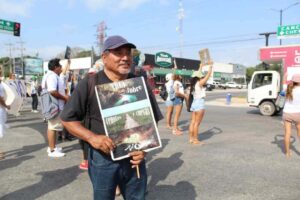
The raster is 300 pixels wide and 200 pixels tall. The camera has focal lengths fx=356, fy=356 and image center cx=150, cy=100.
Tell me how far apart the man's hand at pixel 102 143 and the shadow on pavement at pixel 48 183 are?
254 centimetres

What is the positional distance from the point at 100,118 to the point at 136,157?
0.38 meters

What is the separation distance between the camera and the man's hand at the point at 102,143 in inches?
94.6

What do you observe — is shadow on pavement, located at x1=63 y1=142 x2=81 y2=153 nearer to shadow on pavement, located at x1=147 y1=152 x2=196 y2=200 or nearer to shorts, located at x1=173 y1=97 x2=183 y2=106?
shadow on pavement, located at x1=147 y1=152 x2=196 y2=200

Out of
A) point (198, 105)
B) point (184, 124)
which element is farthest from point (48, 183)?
point (184, 124)

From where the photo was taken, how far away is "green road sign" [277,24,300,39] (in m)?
22.7

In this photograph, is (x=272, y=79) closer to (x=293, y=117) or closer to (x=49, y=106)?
(x=293, y=117)

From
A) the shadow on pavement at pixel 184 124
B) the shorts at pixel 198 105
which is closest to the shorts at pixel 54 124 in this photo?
the shorts at pixel 198 105

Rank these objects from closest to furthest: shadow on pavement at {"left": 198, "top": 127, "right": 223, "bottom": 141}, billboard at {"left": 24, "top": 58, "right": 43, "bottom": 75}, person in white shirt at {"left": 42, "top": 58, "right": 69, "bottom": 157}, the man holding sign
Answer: the man holding sign, person in white shirt at {"left": 42, "top": 58, "right": 69, "bottom": 157}, shadow on pavement at {"left": 198, "top": 127, "right": 223, "bottom": 141}, billboard at {"left": 24, "top": 58, "right": 43, "bottom": 75}

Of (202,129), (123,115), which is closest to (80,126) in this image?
(123,115)

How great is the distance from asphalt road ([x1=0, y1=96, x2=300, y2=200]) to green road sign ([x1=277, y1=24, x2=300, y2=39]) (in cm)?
1575

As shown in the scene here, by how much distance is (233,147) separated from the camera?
25.8 feet

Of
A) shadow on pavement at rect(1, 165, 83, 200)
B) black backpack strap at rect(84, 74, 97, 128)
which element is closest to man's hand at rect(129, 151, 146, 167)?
black backpack strap at rect(84, 74, 97, 128)

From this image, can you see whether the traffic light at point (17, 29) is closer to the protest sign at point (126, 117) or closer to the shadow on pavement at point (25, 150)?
the shadow on pavement at point (25, 150)

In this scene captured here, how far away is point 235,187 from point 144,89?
2993 mm
